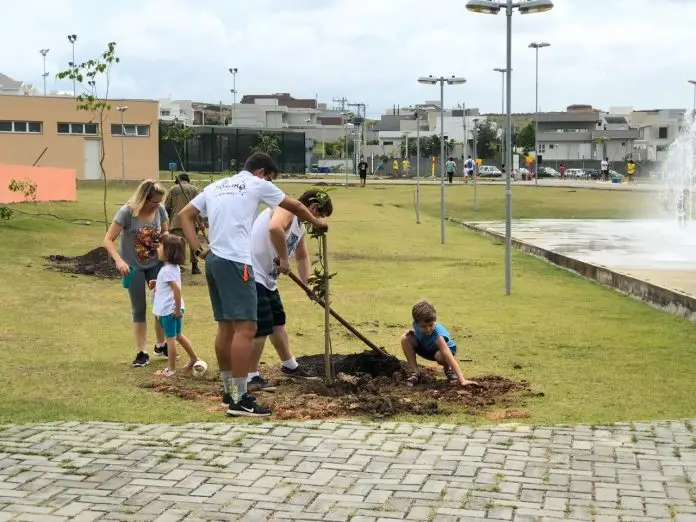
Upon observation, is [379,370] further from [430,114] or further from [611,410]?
[430,114]

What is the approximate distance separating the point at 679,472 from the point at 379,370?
11.2 feet

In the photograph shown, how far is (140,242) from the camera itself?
9.03 m

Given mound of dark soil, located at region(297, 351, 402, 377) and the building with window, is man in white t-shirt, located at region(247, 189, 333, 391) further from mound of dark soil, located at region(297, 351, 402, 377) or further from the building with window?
the building with window

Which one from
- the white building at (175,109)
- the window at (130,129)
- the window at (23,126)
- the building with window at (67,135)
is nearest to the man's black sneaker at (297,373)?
the building with window at (67,135)

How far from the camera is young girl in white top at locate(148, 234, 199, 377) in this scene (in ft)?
28.0

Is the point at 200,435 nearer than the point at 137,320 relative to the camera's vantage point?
Yes

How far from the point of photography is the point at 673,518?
188 inches

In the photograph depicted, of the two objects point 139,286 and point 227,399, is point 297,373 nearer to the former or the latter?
point 227,399

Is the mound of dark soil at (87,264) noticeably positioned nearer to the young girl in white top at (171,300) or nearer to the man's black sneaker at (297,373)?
the young girl in white top at (171,300)

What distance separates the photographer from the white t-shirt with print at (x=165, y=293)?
866 cm

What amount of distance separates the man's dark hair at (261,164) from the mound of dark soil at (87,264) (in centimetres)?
925

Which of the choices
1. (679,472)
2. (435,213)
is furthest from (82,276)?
(435,213)

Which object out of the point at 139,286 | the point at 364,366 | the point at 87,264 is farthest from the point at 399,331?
the point at 87,264

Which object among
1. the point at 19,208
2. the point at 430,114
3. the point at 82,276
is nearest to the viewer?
the point at 82,276
